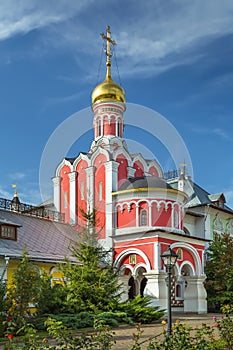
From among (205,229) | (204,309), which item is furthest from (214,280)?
(205,229)

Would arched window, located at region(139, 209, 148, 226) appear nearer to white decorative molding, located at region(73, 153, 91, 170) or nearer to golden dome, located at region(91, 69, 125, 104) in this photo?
white decorative molding, located at region(73, 153, 91, 170)

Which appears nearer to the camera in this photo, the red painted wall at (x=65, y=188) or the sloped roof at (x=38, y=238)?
the sloped roof at (x=38, y=238)

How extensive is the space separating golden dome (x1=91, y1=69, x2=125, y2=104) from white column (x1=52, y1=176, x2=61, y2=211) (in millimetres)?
5345

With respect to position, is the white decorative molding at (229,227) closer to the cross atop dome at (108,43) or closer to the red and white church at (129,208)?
the red and white church at (129,208)

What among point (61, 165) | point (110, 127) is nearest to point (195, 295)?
point (61, 165)

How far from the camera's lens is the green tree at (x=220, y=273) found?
2631 centimetres

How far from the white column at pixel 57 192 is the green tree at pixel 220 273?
30.5 ft

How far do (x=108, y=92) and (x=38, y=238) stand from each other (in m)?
10.7

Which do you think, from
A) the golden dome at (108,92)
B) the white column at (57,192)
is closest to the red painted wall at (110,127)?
the golden dome at (108,92)

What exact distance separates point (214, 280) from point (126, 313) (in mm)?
11467

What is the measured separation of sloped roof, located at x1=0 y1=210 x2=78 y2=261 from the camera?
21.3 m

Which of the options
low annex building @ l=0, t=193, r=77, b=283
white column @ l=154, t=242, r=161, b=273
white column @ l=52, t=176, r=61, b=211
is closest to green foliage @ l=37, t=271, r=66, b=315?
low annex building @ l=0, t=193, r=77, b=283

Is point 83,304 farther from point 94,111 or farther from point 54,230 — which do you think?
point 94,111

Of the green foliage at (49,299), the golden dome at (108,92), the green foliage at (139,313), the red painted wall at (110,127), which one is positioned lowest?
the green foliage at (139,313)
